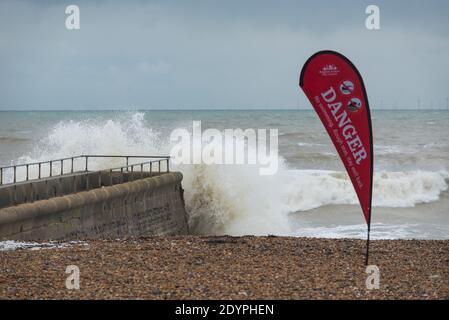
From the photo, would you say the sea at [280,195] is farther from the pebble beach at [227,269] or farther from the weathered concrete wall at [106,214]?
the pebble beach at [227,269]

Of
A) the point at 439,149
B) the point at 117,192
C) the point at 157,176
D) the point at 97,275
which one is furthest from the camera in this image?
the point at 439,149

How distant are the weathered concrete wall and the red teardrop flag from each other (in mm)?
5348

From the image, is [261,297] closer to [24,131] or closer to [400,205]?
[400,205]

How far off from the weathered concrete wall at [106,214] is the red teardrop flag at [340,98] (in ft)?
17.5

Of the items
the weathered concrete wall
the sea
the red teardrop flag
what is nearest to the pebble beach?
the weathered concrete wall

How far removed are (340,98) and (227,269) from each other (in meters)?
2.46

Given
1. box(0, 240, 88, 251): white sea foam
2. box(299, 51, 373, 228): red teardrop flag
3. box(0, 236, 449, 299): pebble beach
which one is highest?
box(299, 51, 373, 228): red teardrop flag

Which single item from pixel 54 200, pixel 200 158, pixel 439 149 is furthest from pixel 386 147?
pixel 54 200

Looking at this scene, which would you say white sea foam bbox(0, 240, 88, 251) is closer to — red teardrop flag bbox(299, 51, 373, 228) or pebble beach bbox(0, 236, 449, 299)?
pebble beach bbox(0, 236, 449, 299)

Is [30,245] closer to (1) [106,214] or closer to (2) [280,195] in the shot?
(1) [106,214]

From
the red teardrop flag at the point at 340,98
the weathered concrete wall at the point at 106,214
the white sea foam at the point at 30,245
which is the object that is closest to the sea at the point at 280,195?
the weathered concrete wall at the point at 106,214

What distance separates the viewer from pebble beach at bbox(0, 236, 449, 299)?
911cm

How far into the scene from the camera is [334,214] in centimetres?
2684

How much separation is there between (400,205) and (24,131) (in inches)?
1714
